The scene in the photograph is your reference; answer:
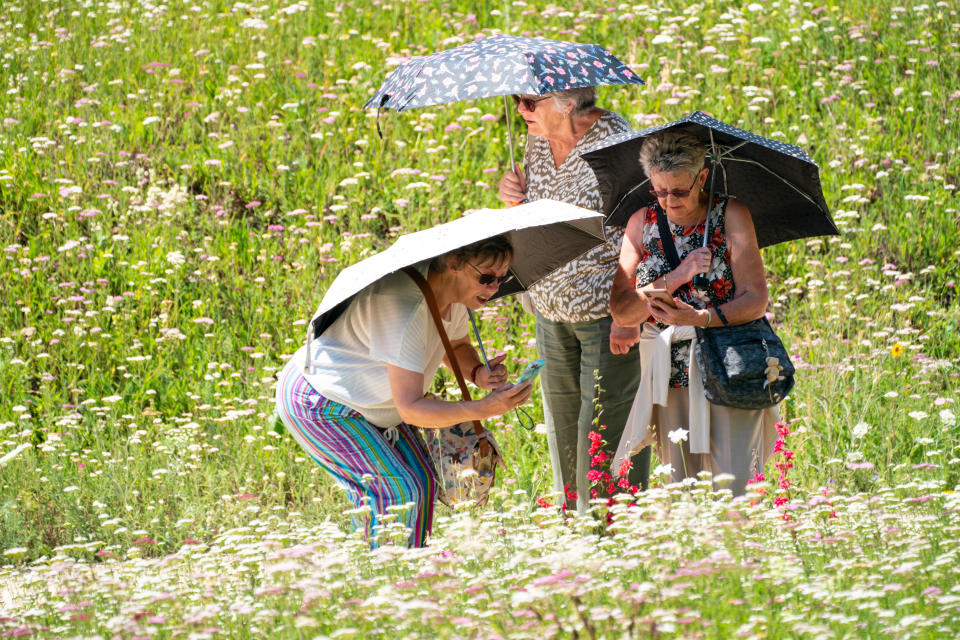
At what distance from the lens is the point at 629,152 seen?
13.1 feet

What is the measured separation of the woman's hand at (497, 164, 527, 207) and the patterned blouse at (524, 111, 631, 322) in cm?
12

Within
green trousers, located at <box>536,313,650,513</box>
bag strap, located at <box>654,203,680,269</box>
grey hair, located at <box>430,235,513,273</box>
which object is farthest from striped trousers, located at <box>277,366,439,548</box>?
bag strap, located at <box>654,203,680,269</box>

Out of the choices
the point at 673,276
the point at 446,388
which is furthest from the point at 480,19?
the point at 673,276

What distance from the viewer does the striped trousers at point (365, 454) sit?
11.8 ft

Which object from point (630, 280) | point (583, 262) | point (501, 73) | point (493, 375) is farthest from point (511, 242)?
point (501, 73)

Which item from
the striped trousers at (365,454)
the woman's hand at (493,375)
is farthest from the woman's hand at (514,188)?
the striped trousers at (365,454)

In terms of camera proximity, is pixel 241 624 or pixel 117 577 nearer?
pixel 241 624

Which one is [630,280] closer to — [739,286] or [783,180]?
[739,286]

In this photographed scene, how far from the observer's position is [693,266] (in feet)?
12.2

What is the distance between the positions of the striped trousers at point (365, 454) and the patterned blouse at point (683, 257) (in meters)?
1.03

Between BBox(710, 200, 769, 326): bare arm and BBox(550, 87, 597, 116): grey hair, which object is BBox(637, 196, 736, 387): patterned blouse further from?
BBox(550, 87, 597, 116): grey hair

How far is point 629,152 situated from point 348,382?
1371 mm

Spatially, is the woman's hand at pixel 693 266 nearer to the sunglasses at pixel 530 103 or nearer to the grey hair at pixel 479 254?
the grey hair at pixel 479 254

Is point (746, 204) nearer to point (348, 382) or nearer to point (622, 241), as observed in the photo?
point (622, 241)
